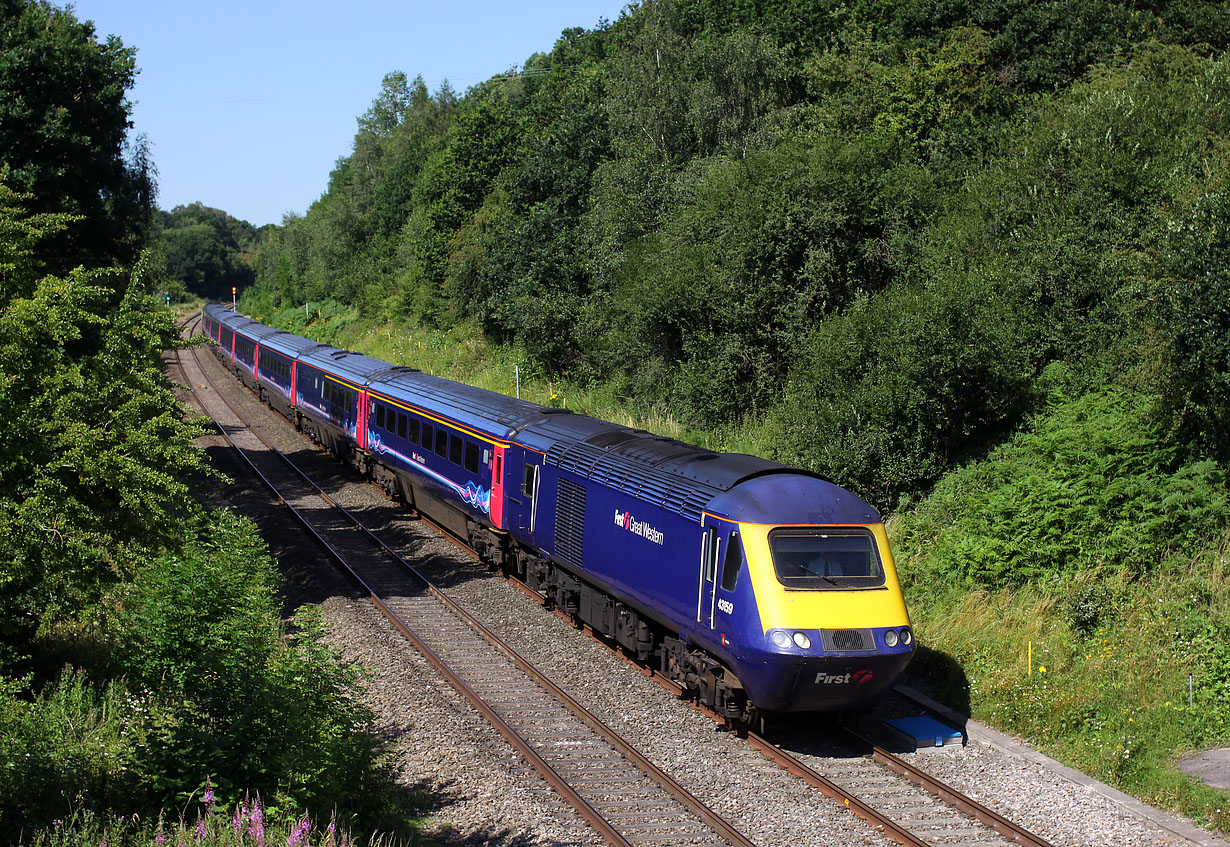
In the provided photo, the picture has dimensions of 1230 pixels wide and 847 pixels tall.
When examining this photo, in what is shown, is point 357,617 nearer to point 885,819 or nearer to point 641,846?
point 641,846

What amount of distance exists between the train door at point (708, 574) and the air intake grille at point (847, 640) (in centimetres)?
133

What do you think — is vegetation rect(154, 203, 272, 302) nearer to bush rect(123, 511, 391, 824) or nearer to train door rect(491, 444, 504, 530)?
train door rect(491, 444, 504, 530)

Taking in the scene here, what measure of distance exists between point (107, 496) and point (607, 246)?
19423 mm

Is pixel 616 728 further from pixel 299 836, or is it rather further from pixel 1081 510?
pixel 1081 510

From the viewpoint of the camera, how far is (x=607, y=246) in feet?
98.0

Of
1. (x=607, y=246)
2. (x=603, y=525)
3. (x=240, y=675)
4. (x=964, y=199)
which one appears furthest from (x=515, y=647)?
(x=607, y=246)

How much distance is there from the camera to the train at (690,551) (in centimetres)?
998

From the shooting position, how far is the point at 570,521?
46.6ft

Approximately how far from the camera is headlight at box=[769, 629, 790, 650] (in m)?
9.71

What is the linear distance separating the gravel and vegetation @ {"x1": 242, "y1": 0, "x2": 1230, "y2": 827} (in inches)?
38.9

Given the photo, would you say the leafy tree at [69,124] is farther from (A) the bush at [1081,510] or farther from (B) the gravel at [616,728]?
(A) the bush at [1081,510]

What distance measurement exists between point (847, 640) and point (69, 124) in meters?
20.2

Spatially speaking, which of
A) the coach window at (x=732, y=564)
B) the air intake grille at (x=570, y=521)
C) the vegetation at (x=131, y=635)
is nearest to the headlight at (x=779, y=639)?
the coach window at (x=732, y=564)

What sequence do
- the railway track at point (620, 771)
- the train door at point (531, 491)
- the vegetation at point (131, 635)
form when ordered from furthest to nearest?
the train door at point (531, 491), the railway track at point (620, 771), the vegetation at point (131, 635)
